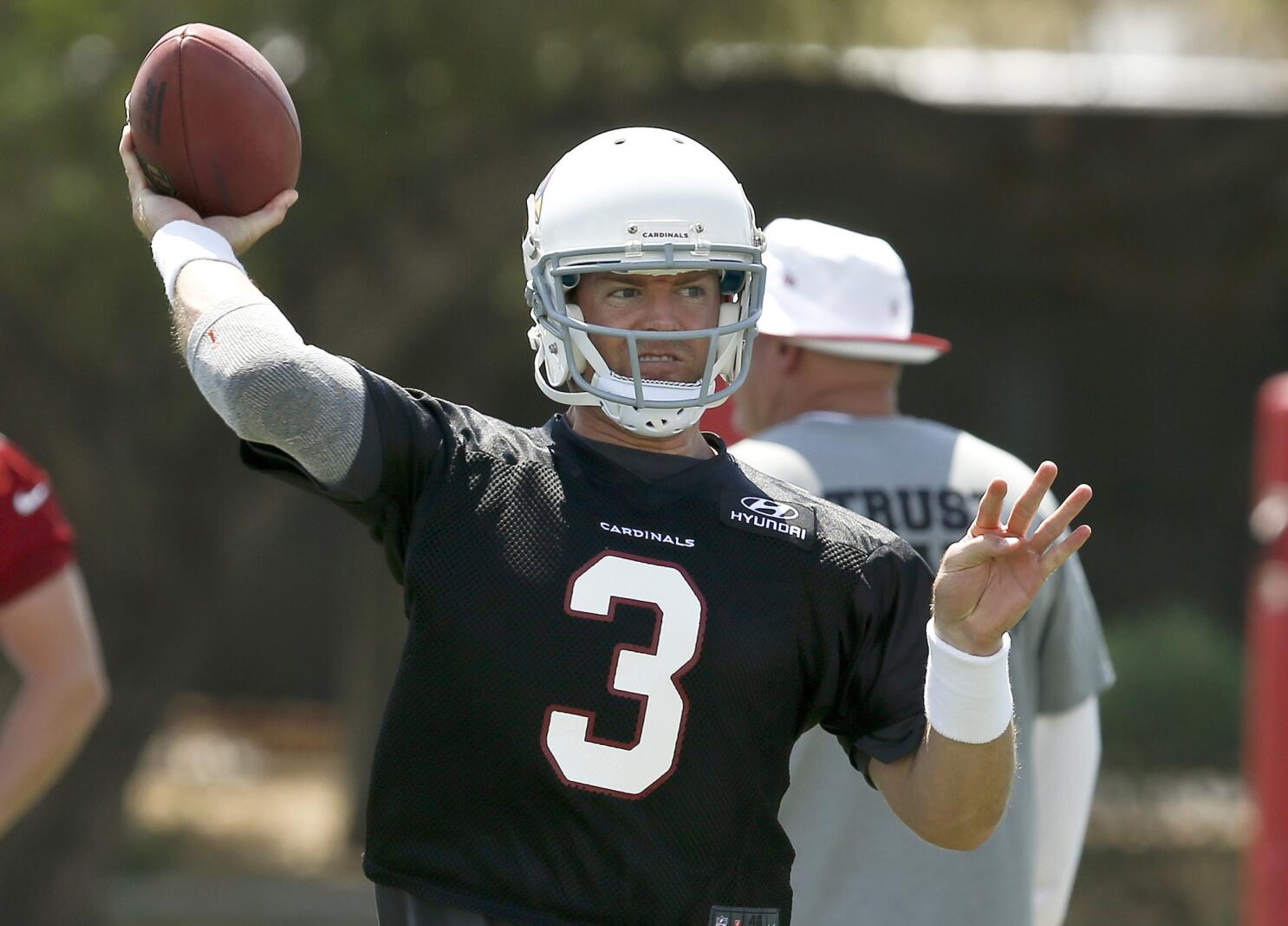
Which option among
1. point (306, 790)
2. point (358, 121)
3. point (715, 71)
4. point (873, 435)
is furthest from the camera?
point (306, 790)

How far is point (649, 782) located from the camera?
2.48m

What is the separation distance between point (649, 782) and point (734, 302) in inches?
27.2

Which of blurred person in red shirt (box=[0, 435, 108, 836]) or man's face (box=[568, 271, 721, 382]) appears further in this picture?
blurred person in red shirt (box=[0, 435, 108, 836])

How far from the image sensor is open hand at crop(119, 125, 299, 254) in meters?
2.72

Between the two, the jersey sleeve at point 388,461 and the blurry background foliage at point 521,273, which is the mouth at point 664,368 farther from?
the blurry background foliage at point 521,273

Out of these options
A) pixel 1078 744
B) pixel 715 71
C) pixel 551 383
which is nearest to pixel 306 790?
pixel 715 71

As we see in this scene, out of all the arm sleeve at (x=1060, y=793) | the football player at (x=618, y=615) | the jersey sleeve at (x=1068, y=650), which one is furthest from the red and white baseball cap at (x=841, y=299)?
the football player at (x=618, y=615)

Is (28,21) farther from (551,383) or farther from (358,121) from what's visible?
(551,383)

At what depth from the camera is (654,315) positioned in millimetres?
2645

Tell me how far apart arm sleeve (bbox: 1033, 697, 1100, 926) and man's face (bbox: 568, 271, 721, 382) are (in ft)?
4.47

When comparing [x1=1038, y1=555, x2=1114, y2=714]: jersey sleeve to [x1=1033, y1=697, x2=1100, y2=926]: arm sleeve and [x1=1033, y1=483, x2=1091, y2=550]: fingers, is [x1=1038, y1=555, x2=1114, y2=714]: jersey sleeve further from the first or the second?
[x1=1033, y1=483, x2=1091, y2=550]: fingers

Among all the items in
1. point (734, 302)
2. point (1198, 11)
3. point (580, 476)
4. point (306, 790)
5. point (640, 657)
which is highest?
point (1198, 11)

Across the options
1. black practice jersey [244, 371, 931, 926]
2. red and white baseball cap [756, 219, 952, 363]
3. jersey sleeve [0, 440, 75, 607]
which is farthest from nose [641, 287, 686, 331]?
jersey sleeve [0, 440, 75, 607]

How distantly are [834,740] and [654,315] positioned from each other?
42.5 inches
